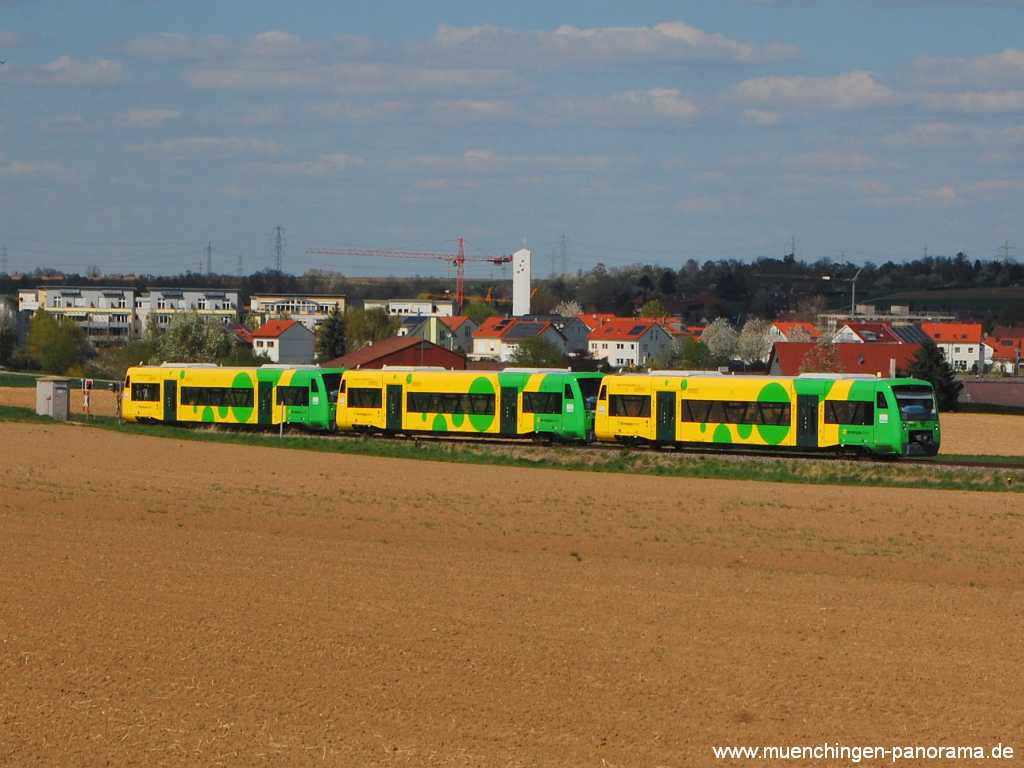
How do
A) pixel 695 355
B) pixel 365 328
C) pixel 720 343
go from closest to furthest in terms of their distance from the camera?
pixel 695 355
pixel 365 328
pixel 720 343

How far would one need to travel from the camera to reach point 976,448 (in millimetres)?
57312

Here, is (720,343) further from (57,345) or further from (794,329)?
(57,345)

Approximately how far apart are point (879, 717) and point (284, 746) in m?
6.04

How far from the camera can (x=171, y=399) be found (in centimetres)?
5853

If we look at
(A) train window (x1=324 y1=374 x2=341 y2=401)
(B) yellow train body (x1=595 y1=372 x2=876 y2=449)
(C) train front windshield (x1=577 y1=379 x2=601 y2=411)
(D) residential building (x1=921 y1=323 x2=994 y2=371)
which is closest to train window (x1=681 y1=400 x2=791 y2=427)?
(B) yellow train body (x1=595 y1=372 x2=876 y2=449)

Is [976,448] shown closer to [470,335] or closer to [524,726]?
[524,726]

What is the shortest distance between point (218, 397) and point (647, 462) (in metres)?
19.3

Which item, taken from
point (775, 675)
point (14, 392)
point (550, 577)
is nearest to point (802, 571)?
point (550, 577)

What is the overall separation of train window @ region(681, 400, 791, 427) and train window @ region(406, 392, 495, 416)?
7168 millimetres

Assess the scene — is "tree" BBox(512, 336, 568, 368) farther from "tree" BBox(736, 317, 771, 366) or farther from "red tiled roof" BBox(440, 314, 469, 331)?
"red tiled roof" BBox(440, 314, 469, 331)

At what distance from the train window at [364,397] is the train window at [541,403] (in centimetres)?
587

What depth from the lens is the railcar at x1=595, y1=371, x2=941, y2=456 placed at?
43625 mm

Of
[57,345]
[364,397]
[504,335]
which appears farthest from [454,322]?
[364,397]

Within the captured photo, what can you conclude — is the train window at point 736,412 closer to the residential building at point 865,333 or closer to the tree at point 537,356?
the tree at point 537,356
